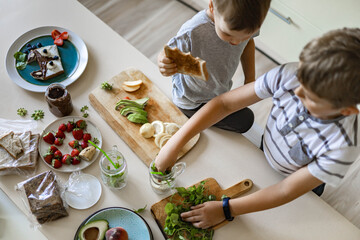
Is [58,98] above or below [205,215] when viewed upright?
above

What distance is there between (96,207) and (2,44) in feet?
2.76

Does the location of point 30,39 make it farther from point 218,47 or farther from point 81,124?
point 218,47

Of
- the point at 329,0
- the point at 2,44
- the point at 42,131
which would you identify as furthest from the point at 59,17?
the point at 329,0

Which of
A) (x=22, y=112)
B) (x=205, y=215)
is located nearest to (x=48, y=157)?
(x=22, y=112)

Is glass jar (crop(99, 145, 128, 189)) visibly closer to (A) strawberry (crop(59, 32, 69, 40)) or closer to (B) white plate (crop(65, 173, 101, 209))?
(B) white plate (crop(65, 173, 101, 209))

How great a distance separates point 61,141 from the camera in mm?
1318

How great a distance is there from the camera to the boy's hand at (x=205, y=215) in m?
1.17

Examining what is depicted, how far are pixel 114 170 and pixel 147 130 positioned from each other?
0.22 m

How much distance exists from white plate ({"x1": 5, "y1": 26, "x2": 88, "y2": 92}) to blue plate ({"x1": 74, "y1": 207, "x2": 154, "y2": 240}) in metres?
0.56

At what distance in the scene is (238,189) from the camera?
126cm

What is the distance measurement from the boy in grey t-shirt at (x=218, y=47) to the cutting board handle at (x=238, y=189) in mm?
211

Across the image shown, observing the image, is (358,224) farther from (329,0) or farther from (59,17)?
(59,17)

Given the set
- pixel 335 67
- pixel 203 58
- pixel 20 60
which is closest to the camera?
pixel 335 67

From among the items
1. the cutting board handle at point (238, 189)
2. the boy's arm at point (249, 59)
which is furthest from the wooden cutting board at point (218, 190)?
the boy's arm at point (249, 59)
